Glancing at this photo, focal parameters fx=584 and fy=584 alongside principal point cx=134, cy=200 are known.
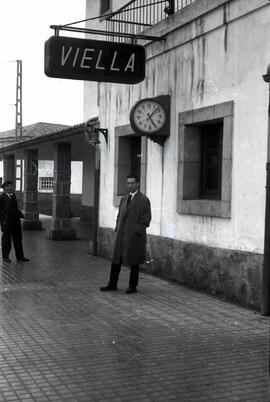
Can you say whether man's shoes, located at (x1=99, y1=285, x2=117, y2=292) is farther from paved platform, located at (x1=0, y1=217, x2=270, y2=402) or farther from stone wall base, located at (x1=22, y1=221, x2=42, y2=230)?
stone wall base, located at (x1=22, y1=221, x2=42, y2=230)

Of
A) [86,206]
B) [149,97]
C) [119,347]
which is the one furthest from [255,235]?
[86,206]

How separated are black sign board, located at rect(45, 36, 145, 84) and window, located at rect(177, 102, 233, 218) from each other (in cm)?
126

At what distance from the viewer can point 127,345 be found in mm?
5816

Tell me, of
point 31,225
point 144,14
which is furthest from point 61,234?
point 144,14

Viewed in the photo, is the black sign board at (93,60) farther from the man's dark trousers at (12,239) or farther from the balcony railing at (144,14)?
the man's dark trousers at (12,239)

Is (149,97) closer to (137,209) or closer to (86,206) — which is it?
(137,209)

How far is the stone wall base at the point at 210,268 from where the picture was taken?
24.8ft

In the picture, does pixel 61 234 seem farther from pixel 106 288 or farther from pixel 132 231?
pixel 132 231

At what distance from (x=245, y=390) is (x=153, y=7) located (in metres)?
8.72

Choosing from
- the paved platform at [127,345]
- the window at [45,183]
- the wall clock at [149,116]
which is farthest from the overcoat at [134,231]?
the window at [45,183]

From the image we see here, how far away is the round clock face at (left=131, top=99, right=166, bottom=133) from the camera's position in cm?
983

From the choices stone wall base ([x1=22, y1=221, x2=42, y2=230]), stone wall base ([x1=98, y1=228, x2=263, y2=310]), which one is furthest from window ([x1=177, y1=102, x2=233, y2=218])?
stone wall base ([x1=22, y1=221, x2=42, y2=230])

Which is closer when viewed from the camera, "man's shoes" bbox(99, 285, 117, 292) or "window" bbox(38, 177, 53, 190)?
"man's shoes" bbox(99, 285, 117, 292)

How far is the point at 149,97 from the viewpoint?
1071 cm
